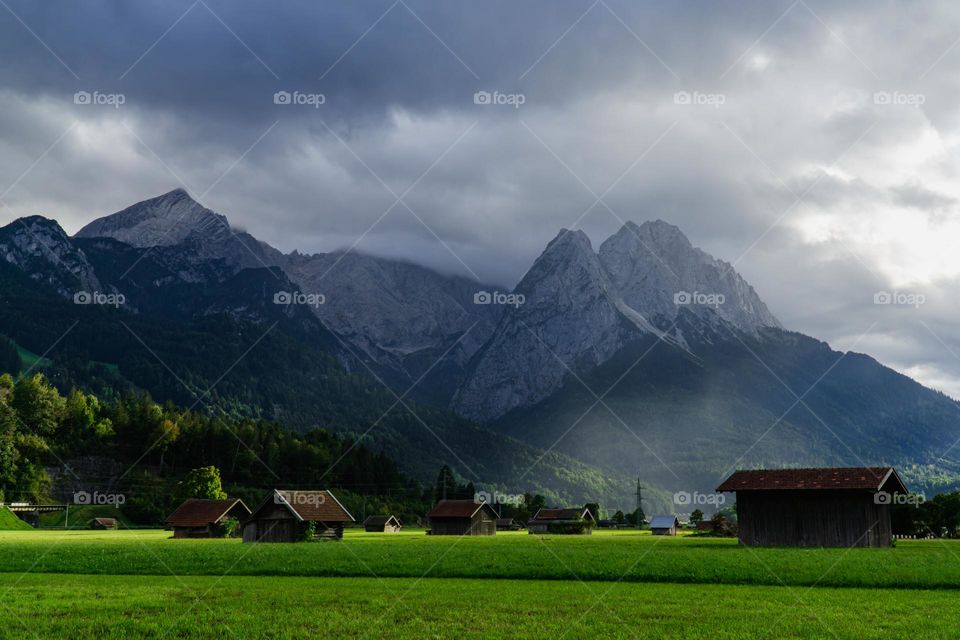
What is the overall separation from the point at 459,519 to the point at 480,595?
240 ft

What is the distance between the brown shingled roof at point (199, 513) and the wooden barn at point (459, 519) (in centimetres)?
2659

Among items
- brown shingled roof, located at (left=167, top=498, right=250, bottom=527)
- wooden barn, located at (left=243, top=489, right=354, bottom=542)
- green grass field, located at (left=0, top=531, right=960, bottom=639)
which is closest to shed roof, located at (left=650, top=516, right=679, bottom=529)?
wooden barn, located at (left=243, top=489, right=354, bottom=542)

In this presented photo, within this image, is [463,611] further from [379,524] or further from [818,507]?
[379,524]

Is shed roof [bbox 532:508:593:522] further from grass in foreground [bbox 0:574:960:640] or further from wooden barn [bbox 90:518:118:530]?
grass in foreground [bbox 0:574:960:640]

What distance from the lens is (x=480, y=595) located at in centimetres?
2677

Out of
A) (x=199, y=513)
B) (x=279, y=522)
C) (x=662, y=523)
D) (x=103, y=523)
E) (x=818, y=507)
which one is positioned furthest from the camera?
(x=662, y=523)

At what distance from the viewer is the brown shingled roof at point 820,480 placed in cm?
5384

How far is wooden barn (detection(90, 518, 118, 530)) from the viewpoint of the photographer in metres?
105

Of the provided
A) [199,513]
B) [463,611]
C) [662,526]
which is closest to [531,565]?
[463,611]

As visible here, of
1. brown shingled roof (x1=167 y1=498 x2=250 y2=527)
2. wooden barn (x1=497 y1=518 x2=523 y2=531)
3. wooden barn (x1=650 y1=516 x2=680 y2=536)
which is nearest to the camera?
brown shingled roof (x1=167 y1=498 x2=250 y2=527)

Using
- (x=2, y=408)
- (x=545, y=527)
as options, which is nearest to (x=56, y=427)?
(x=2, y=408)

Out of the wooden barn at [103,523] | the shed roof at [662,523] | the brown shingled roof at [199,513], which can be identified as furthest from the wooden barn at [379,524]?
the shed roof at [662,523]

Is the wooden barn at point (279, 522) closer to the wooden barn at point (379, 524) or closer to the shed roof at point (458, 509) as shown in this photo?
the shed roof at point (458, 509)

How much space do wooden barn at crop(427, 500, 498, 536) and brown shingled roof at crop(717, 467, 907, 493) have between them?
152ft
